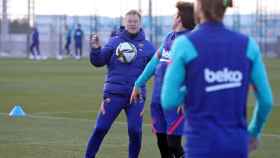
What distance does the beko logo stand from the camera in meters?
5.31

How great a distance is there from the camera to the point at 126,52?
32.7ft

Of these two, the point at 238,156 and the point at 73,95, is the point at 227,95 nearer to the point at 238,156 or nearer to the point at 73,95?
the point at 238,156

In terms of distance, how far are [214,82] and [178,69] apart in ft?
0.80

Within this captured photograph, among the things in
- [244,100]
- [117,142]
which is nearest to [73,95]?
[117,142]

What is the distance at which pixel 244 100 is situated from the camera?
5477 mm

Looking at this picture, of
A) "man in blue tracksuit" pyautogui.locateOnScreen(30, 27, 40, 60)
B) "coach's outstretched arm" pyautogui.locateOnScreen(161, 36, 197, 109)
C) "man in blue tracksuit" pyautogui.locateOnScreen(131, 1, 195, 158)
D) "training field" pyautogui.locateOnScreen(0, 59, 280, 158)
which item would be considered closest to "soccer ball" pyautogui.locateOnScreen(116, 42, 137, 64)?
"man in blue tracksuit" pyautogui.locateOnScreen(131, 1, 195, 158)

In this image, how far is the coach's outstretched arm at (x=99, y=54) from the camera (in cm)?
966

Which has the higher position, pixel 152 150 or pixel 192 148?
pixel 192 148

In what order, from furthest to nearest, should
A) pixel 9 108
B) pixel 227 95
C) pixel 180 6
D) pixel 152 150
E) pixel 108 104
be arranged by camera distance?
pixel 9 108
pixel 152 150
pixel 108 104
pixel 180 6
pixel 227 95

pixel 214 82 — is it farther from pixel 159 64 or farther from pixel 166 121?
pixel 166 121

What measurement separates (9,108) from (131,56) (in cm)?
859

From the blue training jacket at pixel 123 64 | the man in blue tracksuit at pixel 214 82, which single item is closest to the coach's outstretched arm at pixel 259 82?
the man in blue tracksuit at pixel 214 82

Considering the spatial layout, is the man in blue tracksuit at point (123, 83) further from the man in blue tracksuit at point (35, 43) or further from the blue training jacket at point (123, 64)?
the man in blue tracksuit at point (35, 43)

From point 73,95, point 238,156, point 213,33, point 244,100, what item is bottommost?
point 73,95
